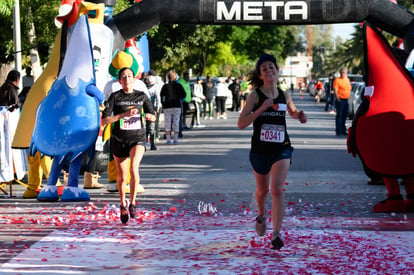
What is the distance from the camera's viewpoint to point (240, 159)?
1977cm

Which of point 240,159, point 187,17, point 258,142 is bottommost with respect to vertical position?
point 240,159

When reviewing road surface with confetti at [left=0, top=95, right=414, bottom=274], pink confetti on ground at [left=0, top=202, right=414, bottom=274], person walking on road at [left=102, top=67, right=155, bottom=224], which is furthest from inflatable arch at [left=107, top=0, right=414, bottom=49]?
pink confetti on ground at [left=0, top=202, right=414, bottom=274]

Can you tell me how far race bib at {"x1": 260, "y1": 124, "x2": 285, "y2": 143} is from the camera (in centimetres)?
895

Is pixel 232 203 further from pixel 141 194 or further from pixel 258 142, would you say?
pixel 258 142

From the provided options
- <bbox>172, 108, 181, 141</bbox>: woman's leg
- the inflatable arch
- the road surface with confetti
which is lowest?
the road surface with confetti

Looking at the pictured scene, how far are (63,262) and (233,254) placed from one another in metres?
1.49

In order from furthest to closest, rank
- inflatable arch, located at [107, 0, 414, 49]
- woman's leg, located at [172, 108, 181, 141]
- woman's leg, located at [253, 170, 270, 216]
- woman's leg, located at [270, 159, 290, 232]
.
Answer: woman's leg, located at [172, 108, 181, 141]
inflatable arch, located at [107, 0, 414, 49]
woman's leg, located at [253, 170, 270, 216]
woman's leg, located at [270, 159, 290, 232]

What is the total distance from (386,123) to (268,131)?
10.7ft

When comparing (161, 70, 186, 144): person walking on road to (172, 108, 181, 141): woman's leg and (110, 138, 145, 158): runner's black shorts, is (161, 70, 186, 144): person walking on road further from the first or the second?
(110, 138, 145, 158): runner's black shorts

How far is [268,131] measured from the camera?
8977 mm

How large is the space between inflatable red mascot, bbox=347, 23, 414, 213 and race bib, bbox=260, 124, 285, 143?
119 inches

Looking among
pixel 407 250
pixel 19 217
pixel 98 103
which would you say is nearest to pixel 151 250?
pixel 407 250

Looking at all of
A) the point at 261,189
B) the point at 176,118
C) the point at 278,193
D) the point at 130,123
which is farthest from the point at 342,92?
the point at 278,193

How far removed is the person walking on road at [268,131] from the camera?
29.2 feet
